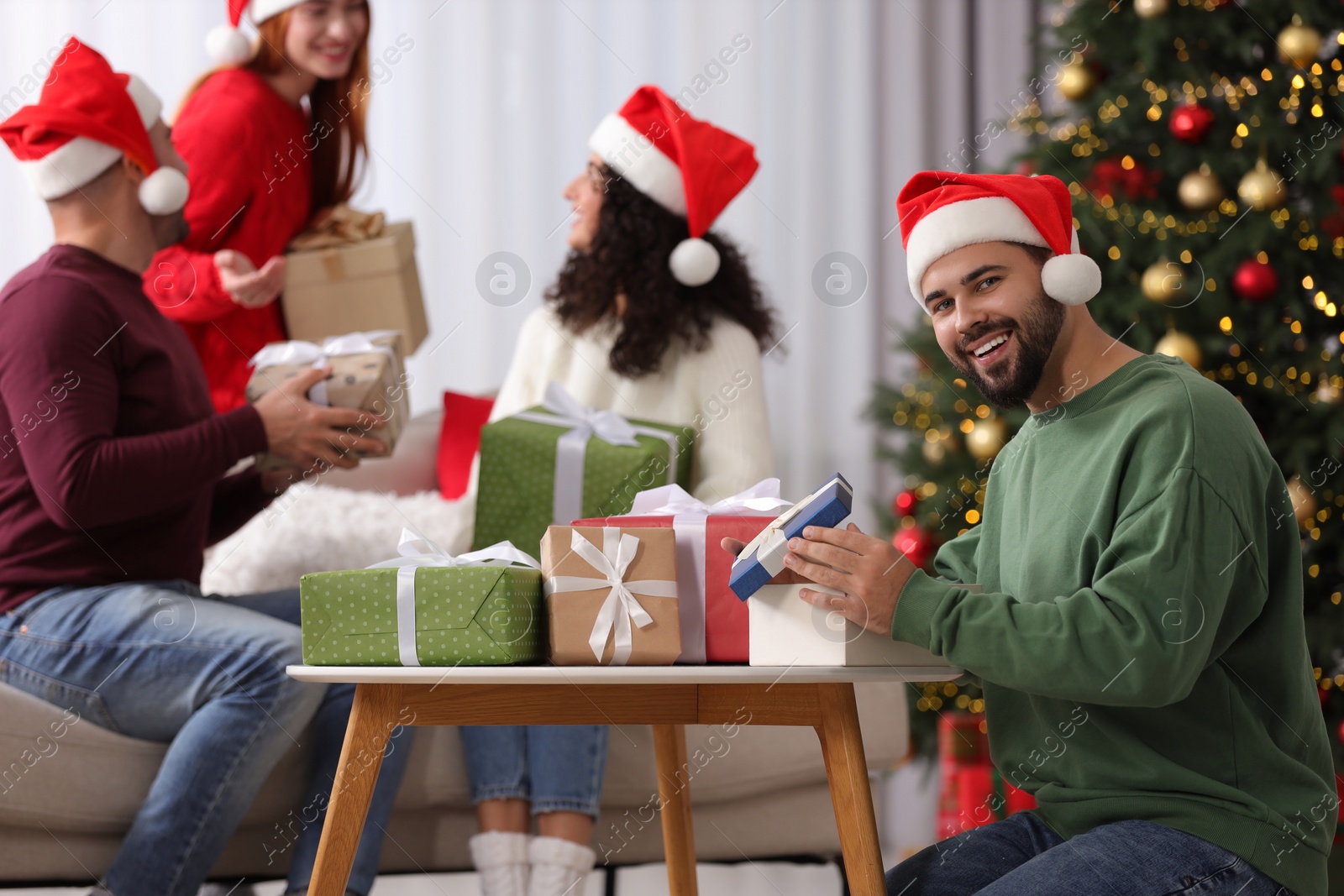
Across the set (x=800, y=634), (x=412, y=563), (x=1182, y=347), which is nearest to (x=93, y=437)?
(x=412, y=563)

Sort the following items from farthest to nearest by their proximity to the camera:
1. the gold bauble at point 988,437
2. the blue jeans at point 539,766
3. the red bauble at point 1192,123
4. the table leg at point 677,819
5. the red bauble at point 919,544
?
the red bauble at point 919,544
the gold bauble at point 988,437
the red bauble at point 1192,123
the blue jeans at point 539,766
the table leg at point 677,819

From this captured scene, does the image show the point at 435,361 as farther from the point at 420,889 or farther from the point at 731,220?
the point at 420,889

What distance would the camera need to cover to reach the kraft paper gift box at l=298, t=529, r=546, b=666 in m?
1.03

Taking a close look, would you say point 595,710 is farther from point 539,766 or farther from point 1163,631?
point 539,766

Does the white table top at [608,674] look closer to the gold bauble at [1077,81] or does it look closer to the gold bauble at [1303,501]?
the gold bauble at [1303,501]

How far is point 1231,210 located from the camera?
7.75 ft

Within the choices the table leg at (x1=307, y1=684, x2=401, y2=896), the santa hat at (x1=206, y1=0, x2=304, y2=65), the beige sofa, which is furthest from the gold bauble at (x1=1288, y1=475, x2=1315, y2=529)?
the santa hat at (x1=206, y1=0, x2=304, y2=65)

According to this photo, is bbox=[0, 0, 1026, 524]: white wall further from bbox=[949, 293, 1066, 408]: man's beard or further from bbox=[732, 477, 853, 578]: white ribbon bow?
bbox=[732, 477, 853, 578]: white ribbon bow

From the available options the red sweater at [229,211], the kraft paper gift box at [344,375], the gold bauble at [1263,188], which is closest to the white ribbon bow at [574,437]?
the kraft paper gift box at [344,375]

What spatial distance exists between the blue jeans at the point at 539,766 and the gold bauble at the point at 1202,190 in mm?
1622

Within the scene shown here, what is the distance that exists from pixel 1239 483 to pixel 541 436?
0.98m

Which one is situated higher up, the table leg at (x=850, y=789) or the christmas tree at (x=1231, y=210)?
the christmas tree at (x=1231, y=210)

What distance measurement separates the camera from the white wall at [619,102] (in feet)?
10.6

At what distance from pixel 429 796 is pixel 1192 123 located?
6.40 ft
